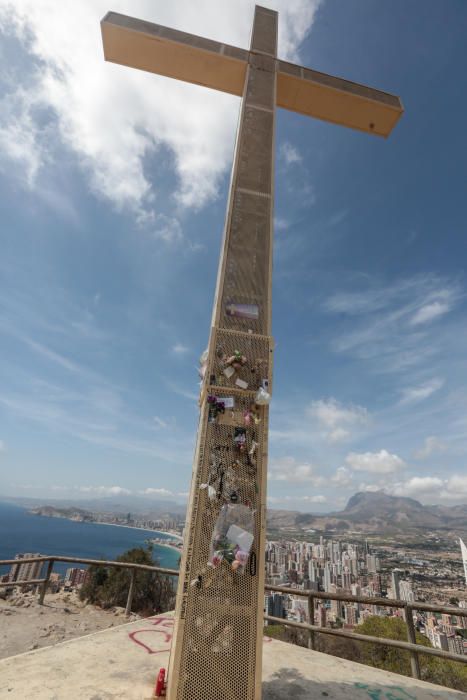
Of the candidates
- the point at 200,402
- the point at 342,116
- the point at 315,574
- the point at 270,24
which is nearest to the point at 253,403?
the point at 200,402

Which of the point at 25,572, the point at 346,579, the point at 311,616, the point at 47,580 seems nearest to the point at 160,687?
the point at 311,616

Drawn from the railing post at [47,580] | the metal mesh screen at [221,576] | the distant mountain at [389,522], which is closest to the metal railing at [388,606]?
the metal mesh screen at [221,576]

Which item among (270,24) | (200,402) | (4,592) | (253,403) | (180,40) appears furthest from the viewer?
(4,592)

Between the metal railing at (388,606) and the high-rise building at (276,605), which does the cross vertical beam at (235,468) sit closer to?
the metal railing at (388,606)

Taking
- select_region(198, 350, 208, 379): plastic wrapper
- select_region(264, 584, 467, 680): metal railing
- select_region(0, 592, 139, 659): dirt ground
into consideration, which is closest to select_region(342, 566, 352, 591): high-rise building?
select_region(0, 592, 139, 659): dirt ground

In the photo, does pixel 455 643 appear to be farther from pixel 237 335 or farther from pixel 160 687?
pixel 237 335

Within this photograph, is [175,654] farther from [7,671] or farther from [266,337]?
[266,337]
